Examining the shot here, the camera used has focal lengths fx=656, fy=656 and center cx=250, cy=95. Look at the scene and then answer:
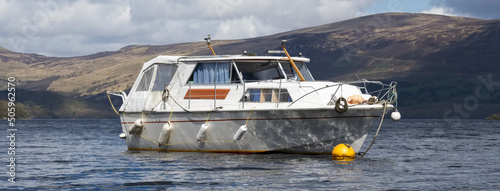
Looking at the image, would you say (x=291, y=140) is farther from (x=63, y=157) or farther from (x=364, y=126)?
(x=63, y=157)

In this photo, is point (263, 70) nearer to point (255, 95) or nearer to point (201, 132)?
point (255, 95)

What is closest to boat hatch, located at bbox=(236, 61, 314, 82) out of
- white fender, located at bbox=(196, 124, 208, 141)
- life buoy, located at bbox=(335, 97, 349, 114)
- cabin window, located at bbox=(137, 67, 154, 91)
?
white fender, located at bbox=(196, 124, 208, 141)

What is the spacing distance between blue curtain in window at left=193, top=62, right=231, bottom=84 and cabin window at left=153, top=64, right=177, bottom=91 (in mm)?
1260

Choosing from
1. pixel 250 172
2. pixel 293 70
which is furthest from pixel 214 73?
pixel 250 172

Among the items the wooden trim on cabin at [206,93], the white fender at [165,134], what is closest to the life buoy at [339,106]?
the wooden trim on cabin at [206,93]

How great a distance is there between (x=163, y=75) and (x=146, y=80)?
1568mm

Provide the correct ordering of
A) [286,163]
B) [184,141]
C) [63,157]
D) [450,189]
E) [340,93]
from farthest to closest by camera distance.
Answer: [63,157] < [184,141] < [340,93] < [286,163] < [450,189]

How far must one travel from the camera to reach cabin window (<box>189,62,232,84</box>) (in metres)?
26.6

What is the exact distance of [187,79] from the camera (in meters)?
27.3

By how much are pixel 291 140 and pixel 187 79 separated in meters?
5.50

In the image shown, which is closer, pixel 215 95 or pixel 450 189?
pixel 450 189

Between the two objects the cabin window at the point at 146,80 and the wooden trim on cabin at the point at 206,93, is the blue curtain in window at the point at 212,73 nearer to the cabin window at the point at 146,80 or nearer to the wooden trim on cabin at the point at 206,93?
the wooden trim on cabin at the point at 206,93

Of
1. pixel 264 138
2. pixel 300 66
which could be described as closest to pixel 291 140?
pixel 264 138

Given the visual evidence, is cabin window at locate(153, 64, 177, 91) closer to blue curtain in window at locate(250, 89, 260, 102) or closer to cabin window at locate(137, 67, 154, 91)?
cabin window at locate(137, 67, 154, 91)
